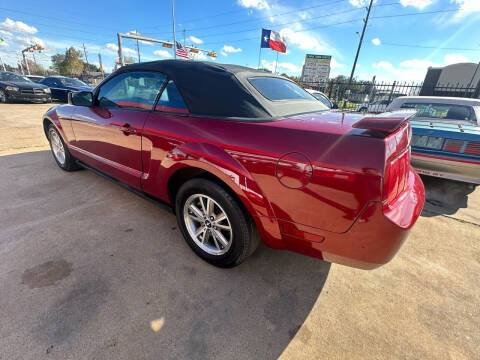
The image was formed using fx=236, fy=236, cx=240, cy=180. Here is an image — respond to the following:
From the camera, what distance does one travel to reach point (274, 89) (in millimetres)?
2107

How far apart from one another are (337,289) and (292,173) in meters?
1.15

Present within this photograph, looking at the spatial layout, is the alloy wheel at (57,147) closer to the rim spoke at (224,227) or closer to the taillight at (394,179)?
the rim spoke at (224,227)

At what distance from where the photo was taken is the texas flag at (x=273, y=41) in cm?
2177

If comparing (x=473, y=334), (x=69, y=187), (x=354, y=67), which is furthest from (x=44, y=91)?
(x=354, y=67)

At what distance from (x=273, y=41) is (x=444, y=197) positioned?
75.0 ft

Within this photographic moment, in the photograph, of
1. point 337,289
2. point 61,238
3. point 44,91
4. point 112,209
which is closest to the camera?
point 337,289

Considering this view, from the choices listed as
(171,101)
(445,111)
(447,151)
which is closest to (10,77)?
(171,101)

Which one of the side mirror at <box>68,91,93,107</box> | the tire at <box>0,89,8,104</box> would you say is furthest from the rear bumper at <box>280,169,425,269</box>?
the tire at <box>0,89,8,104</box>

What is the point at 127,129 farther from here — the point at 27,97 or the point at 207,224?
the point at 27,97

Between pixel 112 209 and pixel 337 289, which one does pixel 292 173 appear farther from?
pixel 112 209

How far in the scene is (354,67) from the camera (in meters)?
19.3

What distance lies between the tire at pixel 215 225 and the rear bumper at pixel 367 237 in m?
0.32

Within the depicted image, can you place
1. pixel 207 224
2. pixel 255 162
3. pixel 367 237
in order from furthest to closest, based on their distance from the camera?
pixel 207 224 → pixel 255 162 → pixel 367 237

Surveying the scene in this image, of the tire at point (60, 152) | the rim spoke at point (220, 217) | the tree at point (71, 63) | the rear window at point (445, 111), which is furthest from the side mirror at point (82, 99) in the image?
the tree at point (71, 63)
